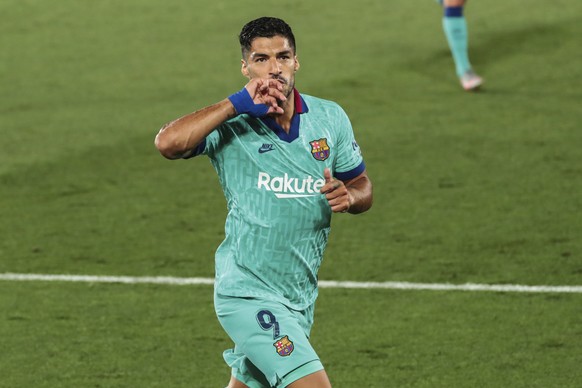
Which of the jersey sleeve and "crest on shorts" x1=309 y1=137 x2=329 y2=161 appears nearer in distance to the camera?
"crest on shorts" x1=309 y1=137 x2=329 y2=161

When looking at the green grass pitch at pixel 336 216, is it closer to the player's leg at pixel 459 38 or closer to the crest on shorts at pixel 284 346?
the player's leg at pixel 459 38

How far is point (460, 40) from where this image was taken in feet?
37.4

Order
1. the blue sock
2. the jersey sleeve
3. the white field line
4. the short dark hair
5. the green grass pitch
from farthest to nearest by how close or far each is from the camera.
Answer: the blue sock
the white field line
the green grass pitch
the jersey sleeve
the short dark hair

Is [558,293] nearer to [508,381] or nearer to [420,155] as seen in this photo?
[508,381]

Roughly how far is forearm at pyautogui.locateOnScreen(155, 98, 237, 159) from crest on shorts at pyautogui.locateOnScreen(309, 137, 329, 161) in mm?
331

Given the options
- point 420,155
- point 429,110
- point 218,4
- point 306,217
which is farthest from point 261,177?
point 218,4

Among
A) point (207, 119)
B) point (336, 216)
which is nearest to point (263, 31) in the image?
point (207, 119)

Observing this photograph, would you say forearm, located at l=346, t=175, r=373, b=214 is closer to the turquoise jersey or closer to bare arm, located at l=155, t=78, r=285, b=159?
the turquoise jersey

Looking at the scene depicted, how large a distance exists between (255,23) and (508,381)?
2.35m

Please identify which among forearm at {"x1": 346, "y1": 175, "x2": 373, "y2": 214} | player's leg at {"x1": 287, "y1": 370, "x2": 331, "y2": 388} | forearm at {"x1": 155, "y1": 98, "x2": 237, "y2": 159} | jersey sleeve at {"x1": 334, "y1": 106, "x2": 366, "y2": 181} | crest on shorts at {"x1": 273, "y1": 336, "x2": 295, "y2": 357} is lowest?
player's leg at {"x1": 287, "y1": 370, "x2": 331, "y2": 388}

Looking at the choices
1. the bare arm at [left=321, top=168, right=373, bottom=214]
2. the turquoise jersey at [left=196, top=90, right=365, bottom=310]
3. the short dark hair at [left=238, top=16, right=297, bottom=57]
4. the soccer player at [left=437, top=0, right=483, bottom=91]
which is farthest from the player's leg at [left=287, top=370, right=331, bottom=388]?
the soccer player at [left=437, top=0, right=483, bottom=91]

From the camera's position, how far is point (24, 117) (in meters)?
11.2

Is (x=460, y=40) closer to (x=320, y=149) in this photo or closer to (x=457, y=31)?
(x=457, y=31)

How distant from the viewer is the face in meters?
4.35
